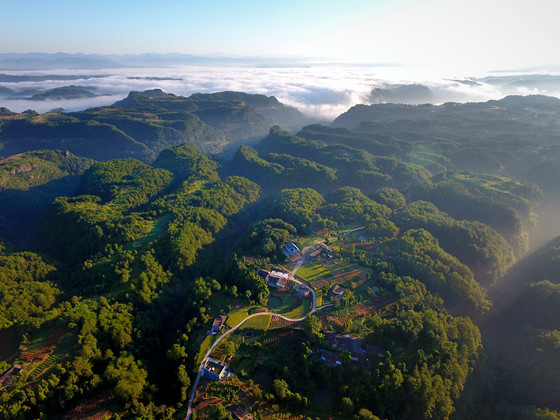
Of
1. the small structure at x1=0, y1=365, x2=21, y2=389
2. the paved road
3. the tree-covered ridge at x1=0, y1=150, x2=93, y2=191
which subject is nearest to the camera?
the small structure at x1=0, y1=365, x2=21, y2=389

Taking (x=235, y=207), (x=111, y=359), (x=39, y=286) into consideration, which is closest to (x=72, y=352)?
(x=111, y=359)

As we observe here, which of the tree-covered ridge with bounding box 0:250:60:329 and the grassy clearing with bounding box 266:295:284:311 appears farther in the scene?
the grassy clearing with bounding box 266:295:284:311

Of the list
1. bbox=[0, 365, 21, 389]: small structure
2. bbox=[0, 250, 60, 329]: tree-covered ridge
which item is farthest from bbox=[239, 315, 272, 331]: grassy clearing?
bbox=[0, 250, 60, 329]: tree-covered ridge

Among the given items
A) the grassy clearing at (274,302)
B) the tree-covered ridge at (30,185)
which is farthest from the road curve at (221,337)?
the tree-covered ridge at (30,185)

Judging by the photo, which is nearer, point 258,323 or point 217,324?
point 217,324

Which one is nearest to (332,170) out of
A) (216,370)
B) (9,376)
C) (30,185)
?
(216,370)

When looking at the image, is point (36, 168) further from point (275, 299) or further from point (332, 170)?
point (275, 299)

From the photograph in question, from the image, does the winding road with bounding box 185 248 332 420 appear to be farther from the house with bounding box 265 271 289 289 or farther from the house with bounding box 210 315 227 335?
the house with bounding box 265 271 289 289
